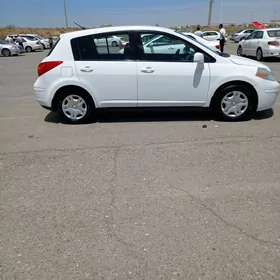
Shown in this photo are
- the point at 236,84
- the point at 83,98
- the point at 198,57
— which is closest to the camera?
the point at 198,57

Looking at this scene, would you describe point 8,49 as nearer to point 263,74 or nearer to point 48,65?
point 48,65

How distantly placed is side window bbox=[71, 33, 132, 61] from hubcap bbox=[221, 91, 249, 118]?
77.1 inches

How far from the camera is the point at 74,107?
5.27 m

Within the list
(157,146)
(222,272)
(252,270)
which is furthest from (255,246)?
(157,146)

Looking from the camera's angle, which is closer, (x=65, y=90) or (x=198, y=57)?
(x=198, y=57)

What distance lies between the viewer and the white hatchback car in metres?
4.95

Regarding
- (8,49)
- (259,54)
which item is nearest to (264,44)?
(259,54)

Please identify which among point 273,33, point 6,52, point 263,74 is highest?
point 273,33

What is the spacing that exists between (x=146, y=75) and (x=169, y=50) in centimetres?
63

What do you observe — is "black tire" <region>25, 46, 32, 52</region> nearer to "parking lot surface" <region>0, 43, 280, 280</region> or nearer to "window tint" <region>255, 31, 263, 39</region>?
"window tint" <region>255, 31, 263, 39</region>

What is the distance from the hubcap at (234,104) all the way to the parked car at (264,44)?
10.0 meters

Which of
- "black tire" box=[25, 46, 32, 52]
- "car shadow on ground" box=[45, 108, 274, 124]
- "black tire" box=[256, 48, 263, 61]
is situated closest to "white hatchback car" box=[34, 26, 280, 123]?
"car shadow on ground" box=[45, 108, 274, 124]

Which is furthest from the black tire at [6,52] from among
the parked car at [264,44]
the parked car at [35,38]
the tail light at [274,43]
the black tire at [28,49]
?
the tail light at [274,43]

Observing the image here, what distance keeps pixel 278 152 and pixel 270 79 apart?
179cm
